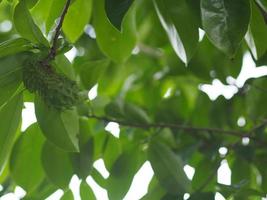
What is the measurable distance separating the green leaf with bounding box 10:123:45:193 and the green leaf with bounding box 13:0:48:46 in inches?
15.5

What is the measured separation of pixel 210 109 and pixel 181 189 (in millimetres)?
490

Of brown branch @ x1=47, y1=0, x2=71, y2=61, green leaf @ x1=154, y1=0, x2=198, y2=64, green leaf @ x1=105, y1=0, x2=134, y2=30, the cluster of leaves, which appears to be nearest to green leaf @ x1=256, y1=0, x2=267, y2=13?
the cluster of leaves

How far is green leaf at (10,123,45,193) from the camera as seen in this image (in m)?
1.32

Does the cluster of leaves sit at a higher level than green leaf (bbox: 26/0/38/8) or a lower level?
lower

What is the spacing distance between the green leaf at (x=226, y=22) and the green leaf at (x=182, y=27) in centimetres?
10

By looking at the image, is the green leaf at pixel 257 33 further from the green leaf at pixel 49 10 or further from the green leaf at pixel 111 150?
the green leaf at pixel 111 150

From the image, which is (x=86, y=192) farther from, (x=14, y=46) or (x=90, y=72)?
(x=14, y=46)

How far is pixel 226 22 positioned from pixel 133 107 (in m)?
0.61

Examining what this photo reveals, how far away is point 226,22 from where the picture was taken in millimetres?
922

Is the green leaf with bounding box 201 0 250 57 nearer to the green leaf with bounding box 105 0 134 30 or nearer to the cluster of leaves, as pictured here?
the cluster of leaves

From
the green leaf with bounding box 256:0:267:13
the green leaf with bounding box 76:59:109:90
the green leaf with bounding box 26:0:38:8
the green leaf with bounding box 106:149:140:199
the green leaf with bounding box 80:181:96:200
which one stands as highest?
the green leaf with bounding box 26:0:38:8

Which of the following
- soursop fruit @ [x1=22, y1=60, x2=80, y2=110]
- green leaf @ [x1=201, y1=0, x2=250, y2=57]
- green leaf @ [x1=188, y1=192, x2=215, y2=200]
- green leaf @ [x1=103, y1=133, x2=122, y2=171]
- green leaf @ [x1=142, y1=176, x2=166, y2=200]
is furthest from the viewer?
green leaf @ [x1=103, y1=133, x2=122, y2=171]

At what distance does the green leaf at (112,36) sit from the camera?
4.00 feet

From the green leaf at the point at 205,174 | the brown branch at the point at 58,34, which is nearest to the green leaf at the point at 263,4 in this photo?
the brown branch at the point at 58,34
